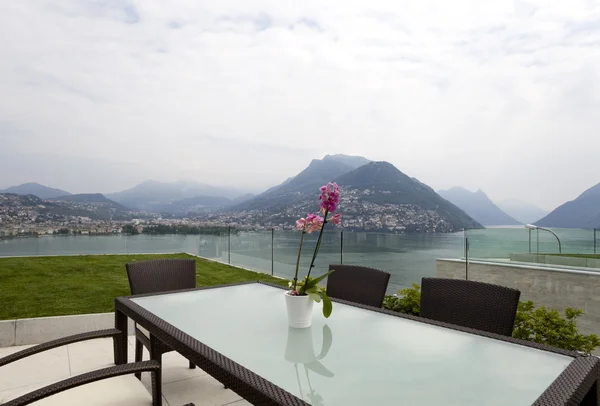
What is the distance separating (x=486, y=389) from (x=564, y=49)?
985 cm

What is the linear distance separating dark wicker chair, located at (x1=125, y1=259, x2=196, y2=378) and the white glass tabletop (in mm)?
685

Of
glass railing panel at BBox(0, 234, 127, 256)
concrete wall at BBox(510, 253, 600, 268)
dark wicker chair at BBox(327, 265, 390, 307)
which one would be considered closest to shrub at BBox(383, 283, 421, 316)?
dark wicker chair at BBox(327, 265, 390, 307)

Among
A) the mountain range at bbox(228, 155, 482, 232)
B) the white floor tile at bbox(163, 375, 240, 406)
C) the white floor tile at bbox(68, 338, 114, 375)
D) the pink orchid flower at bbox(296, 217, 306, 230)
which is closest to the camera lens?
the pink orchid flower at bbox(296, 217, 306, 230)

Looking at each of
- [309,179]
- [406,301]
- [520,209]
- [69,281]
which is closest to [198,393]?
[406,301]

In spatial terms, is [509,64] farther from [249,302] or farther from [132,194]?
[132,194]

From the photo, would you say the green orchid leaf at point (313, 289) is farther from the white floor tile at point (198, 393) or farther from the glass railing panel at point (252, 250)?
the glass railing panel at point (252, 250)

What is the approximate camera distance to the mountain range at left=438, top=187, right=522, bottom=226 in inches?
868

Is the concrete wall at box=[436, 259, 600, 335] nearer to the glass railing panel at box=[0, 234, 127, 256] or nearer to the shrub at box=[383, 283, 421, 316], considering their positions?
the shrub at box=[383, 283, 421, 316]

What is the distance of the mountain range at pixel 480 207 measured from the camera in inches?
868

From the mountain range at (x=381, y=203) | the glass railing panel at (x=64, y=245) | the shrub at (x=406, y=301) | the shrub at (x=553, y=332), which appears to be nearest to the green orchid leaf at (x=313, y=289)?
the shrub at (x=406, y=301)

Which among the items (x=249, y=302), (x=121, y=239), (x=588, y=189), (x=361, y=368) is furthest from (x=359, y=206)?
(x=361, y=368)

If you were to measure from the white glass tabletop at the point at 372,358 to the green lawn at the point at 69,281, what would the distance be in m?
2.99

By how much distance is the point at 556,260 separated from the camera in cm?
509

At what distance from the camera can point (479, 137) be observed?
18.7 m
